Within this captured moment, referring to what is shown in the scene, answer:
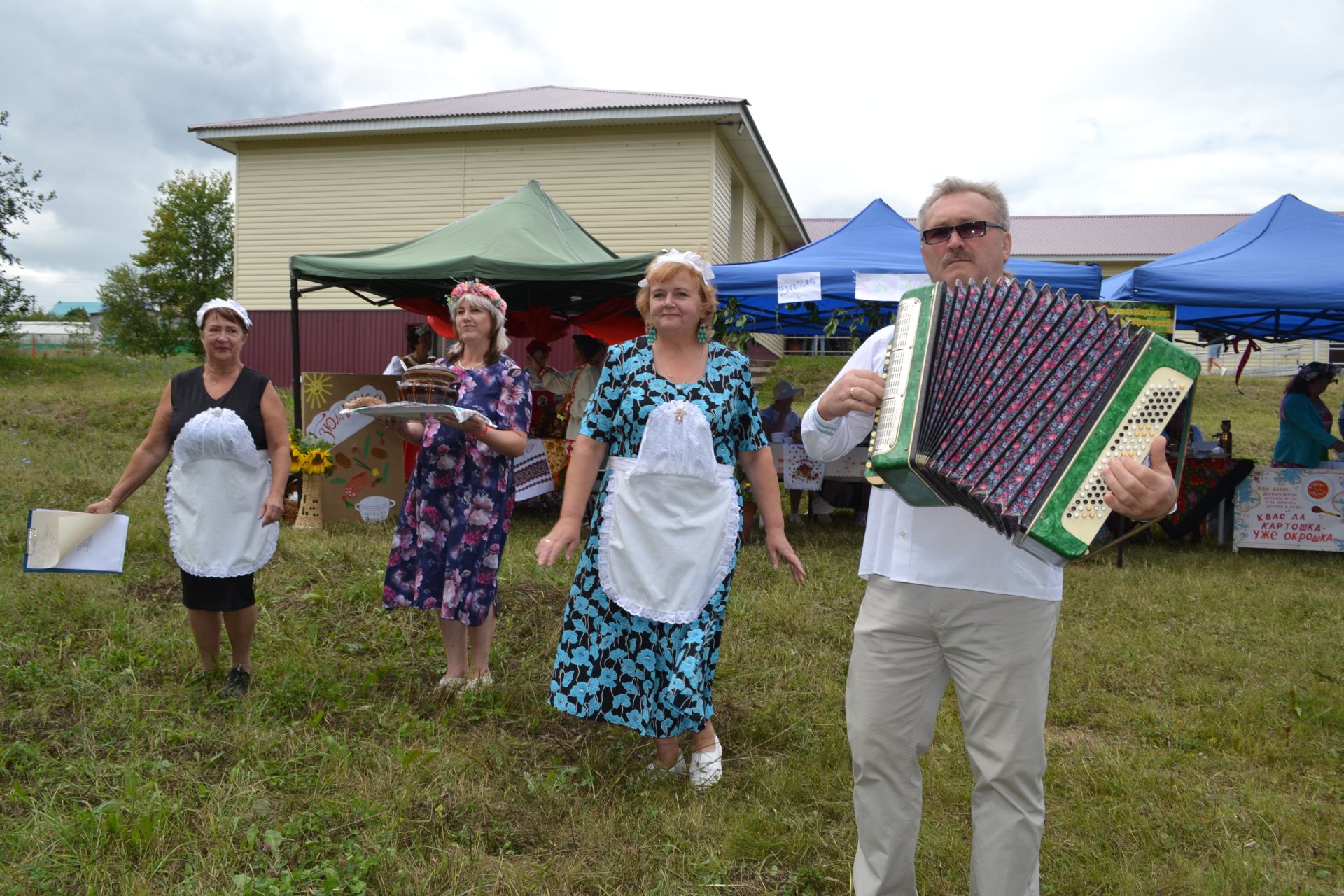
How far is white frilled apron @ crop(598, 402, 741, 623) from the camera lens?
10.2 ft

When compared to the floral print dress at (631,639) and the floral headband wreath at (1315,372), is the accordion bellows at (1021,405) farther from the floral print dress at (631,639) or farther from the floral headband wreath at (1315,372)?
the floral headband wreath at (1315,372)

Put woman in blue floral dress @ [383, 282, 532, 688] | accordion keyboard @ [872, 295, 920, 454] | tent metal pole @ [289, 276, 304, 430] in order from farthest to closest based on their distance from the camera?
tent metal pole @ [289, 276, 304, 430] < woman in blue floral dress @ [383, 282, 532, 688] < accordion keyboard @ [872, 295, 920, 454]

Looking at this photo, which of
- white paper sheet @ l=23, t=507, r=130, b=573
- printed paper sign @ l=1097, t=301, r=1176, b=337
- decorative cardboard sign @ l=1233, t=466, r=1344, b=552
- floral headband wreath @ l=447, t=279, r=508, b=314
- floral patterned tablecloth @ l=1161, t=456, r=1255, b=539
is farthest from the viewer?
floral patterned tablecloth @ l=1161, t=456, r=1255, b=539

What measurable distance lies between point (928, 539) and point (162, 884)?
231 centimetres

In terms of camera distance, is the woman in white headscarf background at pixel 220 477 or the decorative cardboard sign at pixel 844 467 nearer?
the woman in white headscarf background at pixel 220 477

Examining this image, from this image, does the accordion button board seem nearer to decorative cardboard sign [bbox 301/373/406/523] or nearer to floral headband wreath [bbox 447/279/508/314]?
floral headband wreath [bbox 447/279/508/314]

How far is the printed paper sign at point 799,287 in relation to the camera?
7.64 m

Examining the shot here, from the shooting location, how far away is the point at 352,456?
8094 mm

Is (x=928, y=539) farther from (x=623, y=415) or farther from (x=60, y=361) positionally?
(x=60, y=361)

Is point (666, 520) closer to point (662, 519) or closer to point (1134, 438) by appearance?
point (662, 519)

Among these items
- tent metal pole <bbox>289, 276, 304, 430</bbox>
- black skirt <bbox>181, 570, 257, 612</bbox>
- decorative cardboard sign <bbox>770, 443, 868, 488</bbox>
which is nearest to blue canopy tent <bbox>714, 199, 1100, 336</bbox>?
decorative cardboard sign <bbox>770, 443, 868, 488</bbox>

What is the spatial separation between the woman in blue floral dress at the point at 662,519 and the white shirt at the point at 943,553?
816 millimetres

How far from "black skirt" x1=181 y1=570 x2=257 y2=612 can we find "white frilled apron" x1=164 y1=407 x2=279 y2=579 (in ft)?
0.17

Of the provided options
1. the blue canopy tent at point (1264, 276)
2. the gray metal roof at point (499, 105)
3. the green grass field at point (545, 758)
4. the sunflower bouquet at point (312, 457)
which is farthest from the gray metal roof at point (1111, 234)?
the green grass field at point (545, 758)
